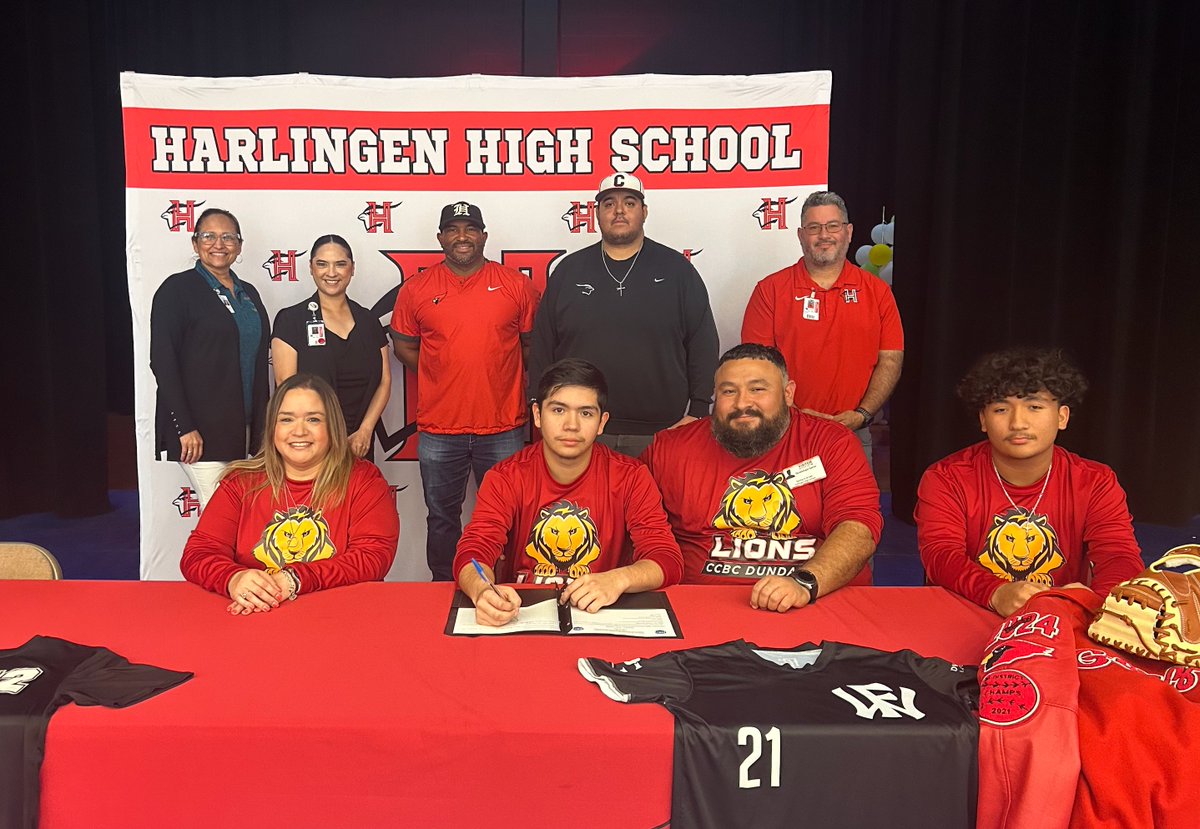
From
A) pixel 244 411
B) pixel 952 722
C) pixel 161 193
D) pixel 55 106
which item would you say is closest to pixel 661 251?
pixel 244 411

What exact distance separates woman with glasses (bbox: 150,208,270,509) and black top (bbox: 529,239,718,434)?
125 cm

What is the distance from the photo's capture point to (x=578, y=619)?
1.74 metres

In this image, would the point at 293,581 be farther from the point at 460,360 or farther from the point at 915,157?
the point at 915,157

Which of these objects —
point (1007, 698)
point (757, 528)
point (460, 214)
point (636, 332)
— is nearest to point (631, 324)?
point (636, 332)

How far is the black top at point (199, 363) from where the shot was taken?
3.54 meters

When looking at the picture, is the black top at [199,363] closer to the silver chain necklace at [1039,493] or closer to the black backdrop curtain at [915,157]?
the black backdrop curtain at [915,157]

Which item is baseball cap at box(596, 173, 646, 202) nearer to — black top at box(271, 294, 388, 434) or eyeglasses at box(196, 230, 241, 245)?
black top at box(271, 294, 388, 434)

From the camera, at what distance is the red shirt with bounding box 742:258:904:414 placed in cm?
339

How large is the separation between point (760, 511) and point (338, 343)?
78.8 inches

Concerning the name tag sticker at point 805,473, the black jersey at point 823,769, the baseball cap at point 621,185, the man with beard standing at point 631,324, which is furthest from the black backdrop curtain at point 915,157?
the black jersey at point 823,769

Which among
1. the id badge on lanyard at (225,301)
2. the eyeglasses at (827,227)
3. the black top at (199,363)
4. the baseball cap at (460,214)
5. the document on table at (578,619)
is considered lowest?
the document on table at (578,619)

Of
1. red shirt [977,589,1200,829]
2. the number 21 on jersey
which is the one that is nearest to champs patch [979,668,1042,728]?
red shirt [977,589,1200,829]

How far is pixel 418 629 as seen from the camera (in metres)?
1.68

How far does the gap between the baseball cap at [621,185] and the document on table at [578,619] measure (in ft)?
6.45
